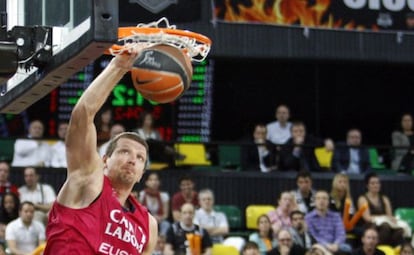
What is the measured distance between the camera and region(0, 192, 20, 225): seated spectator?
12594 millimetres

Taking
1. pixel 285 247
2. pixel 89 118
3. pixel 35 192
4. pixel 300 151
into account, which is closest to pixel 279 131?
pixel 300 151

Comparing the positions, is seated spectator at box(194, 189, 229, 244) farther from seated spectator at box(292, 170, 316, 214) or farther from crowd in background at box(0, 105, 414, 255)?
seated spectator at box(292, 170, 316, 214)

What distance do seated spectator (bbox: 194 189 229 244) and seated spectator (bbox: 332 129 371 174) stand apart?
3.18 m

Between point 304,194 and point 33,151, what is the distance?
11.6 feet

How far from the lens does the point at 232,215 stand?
14.6m

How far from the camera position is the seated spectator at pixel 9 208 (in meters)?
12.6

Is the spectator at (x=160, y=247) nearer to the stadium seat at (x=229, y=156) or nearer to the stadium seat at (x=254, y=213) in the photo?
the stadium seat at (x=254, y=213)

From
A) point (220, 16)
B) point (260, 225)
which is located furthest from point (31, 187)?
point (220, 16)

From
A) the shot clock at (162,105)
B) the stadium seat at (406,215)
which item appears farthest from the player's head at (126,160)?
the shot clock at (162,105)

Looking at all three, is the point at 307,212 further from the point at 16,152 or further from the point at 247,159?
the point at 16,152

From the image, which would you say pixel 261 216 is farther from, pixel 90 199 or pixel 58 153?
pixel 90 199

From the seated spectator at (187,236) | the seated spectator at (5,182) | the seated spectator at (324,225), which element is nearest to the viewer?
the seated spectator at (187,236)

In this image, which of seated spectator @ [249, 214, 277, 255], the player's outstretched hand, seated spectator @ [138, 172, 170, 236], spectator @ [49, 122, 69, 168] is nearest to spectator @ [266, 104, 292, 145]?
seated spectator @ [138, 172, 170, 236]

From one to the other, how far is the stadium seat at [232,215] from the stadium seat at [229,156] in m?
1.53
